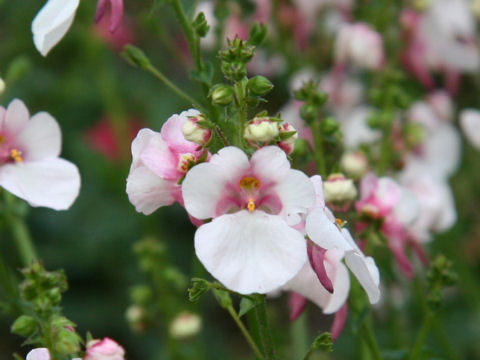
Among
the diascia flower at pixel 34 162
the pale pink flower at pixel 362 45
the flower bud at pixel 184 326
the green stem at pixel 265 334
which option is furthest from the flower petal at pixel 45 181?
the pale pink flower at pixel 362 45

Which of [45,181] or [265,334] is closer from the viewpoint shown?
[265,334]

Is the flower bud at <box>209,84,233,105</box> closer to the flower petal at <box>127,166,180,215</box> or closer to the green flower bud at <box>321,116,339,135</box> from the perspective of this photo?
the flower petal at <box>127,166,180,215</box>

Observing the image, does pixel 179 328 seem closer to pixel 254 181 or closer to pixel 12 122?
pixel 12 122

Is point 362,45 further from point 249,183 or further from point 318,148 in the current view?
point 249,183

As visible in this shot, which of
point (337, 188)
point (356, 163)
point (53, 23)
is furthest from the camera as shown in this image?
point (356, 163)

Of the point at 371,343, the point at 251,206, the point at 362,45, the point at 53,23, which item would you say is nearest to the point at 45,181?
the point at 53,23

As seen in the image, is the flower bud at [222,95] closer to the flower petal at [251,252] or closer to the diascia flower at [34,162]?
the flower petal at [251,252]

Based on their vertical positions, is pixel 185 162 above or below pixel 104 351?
above
